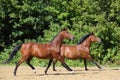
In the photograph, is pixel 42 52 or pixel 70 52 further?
pixel 70 52

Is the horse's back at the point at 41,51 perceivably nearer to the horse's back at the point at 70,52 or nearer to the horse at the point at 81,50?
the horse at the point at 81,50

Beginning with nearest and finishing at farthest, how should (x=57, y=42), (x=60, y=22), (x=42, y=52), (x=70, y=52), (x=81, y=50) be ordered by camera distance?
1. (x=42, y=52)
2. (x=57, y=42)
3. (x=81, y=50)
4. (x=70, y=52)
5. (x=60, y=22)

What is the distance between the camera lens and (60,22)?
84.9ft

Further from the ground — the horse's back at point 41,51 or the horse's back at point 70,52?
the horse's back at point 41,51

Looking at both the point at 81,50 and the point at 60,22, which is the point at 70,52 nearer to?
the point at 81,50

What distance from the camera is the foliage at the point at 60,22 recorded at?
2419cm

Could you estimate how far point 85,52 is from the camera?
1581 cm

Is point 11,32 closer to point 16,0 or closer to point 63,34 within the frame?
point 16,0

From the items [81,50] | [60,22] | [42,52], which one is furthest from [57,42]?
[60,22]

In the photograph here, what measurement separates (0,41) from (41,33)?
2938 millimetres

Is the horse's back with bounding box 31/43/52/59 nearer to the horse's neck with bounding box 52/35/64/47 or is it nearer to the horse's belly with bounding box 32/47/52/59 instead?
the horse's belly with bounding box 32/47/52/59

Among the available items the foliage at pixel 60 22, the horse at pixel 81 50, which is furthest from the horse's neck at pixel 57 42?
the foliage at pixel 60 22

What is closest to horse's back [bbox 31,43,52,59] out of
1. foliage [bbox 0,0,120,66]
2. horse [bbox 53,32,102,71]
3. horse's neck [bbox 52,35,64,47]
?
horse's neck [bbox 52,35,64,47]

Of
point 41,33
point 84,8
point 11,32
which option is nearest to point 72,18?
point 84,8
